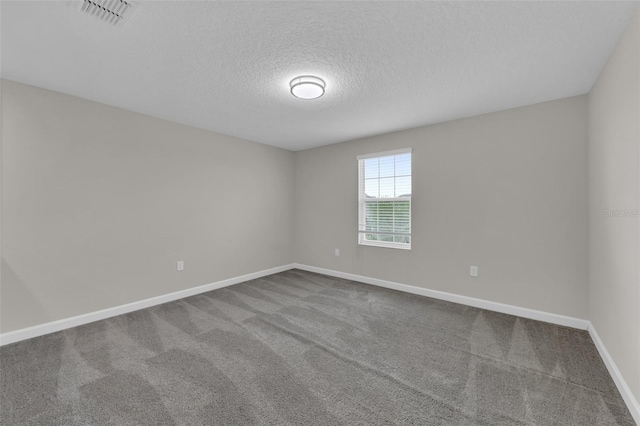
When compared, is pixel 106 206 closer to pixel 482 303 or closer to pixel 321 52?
pixel 321 52

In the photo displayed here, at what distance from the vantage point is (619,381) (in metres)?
1.73

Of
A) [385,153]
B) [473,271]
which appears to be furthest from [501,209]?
[385,153]

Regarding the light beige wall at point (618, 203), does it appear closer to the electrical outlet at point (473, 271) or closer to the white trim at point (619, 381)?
the white trim at point (619, 381)

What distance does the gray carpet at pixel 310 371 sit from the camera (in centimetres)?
155

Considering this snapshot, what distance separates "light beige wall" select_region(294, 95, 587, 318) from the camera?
2676mm

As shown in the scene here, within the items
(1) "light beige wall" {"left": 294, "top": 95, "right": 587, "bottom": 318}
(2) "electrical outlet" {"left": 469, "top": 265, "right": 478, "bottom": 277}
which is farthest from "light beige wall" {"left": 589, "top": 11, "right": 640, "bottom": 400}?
(2) "electrical outlet" {"left": 469, "top": 265, "right": 478, "bottom": 277}

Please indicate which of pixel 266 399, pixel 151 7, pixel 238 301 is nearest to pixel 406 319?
pixel 266 399

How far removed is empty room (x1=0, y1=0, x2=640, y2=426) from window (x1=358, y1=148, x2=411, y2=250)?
0.04 metres

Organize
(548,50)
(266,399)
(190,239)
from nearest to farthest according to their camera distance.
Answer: (266,399) → (548,50) → (190,239)

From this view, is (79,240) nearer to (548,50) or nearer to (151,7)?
(151,7)

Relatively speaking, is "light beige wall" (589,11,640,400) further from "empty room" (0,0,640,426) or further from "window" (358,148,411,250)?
"window" (358,148,411,250)

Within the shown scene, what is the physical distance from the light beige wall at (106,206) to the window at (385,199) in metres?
2.00

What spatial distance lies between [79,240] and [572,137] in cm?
529

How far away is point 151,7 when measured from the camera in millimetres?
1533
